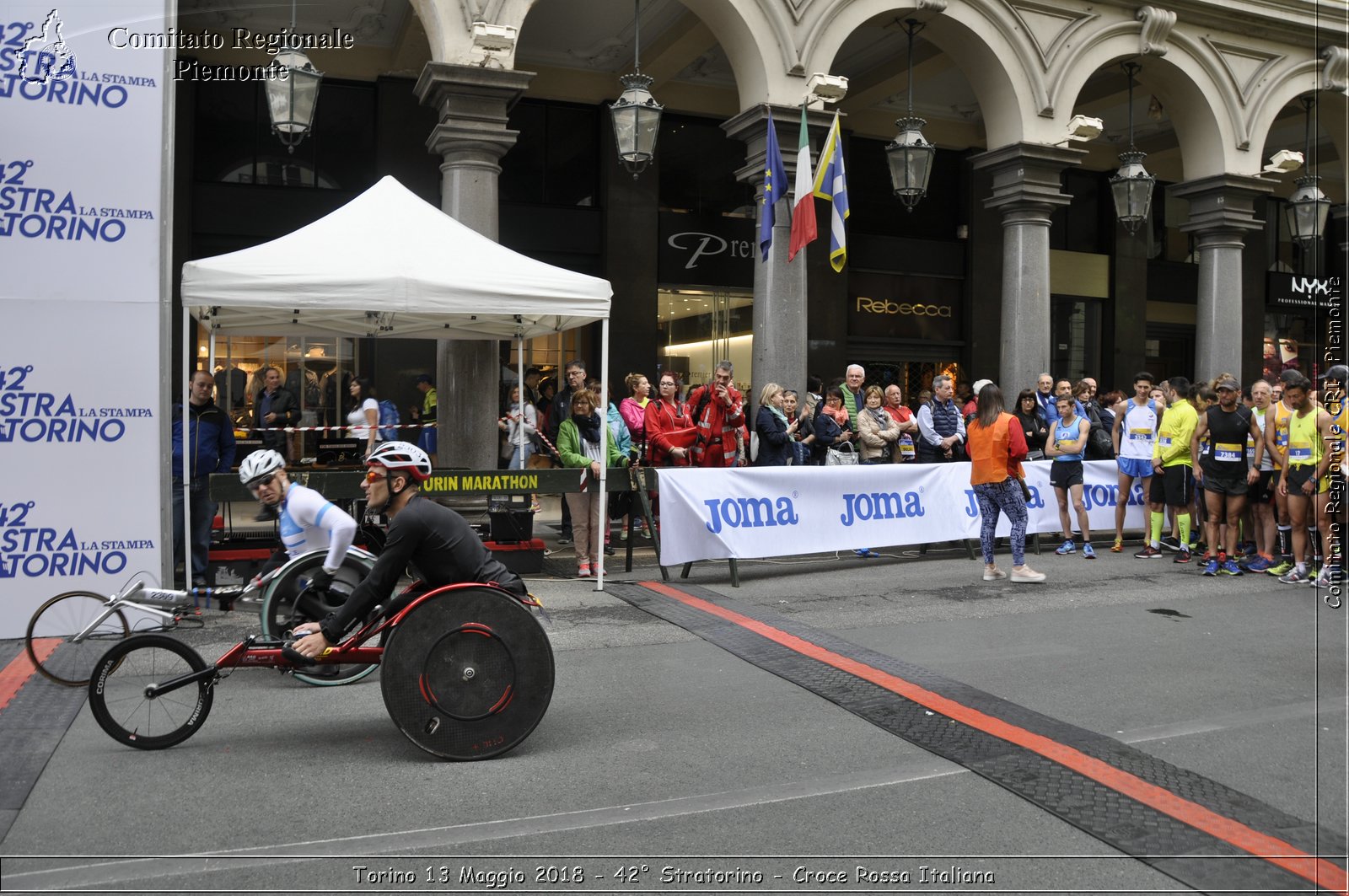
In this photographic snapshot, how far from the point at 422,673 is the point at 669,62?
14532 mm

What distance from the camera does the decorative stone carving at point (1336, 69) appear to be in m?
4.53

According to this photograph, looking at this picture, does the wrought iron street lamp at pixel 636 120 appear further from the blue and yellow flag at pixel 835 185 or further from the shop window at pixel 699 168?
the shop window at pixel 699 168

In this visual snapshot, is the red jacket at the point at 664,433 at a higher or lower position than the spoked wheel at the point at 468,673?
higher

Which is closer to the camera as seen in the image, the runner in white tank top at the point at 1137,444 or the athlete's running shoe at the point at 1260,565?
the athlete's running shoe at the point at 1260,565

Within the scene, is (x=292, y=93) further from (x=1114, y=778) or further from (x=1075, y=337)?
(x=1075, y=337)

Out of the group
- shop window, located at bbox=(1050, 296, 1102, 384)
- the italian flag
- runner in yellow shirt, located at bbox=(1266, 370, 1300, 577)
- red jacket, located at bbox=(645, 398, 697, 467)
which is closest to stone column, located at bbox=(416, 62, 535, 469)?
red jacket, located at bbox=(645, 398, 697, 467)

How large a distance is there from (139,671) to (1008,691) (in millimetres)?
4869

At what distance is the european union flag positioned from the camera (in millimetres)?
13297

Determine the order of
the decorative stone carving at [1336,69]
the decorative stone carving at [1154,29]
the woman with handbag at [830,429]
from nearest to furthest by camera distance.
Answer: the decorative stone carving at [1336,69]
the woman with handbag at [830,429]
the decorative stone carving at [1154,29]

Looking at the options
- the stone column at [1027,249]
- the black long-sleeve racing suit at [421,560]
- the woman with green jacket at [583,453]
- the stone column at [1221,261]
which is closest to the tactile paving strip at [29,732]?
the black long-sleeve racing suit at [421,560]

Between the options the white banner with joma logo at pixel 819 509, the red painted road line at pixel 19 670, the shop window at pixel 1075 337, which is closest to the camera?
the red painted road line at pixel 19 670

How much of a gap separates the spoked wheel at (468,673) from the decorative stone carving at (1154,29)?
50.8ft

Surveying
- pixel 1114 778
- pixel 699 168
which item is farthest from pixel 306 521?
pixel 699 168

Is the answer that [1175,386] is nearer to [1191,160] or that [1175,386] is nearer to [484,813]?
[1191,160]
